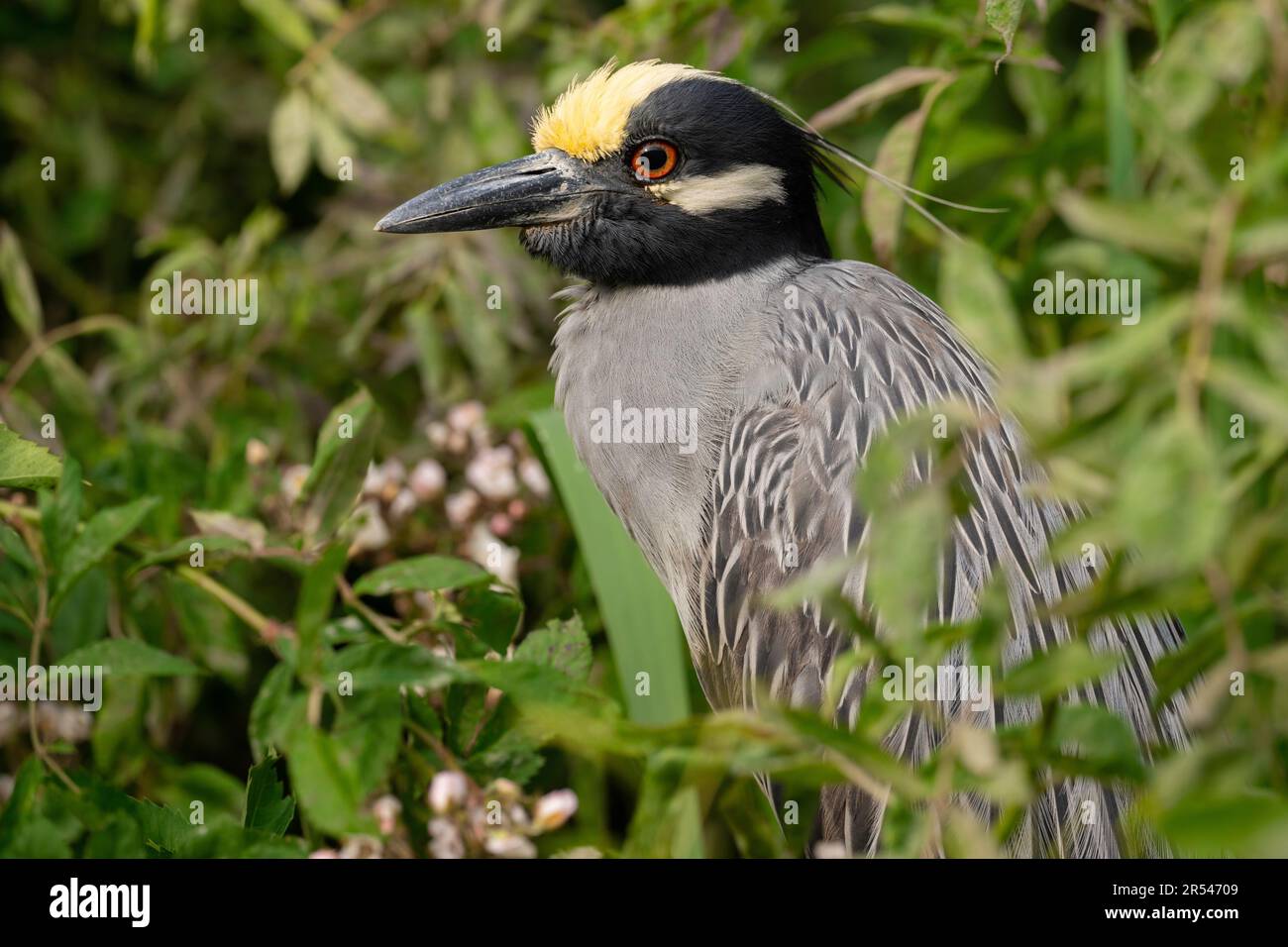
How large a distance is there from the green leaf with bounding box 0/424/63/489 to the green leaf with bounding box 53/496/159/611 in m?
0.13

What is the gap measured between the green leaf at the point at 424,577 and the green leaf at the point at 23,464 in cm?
38

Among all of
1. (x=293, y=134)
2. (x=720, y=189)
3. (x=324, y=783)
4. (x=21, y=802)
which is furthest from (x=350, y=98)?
(x=324, y=783)

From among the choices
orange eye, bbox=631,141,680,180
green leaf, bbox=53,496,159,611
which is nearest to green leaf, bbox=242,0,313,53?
orange eye, bbox=631,141,680,180

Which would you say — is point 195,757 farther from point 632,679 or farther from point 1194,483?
point 1194,483

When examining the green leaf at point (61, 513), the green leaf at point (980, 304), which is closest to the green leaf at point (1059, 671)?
the green leaf at point (980, 304)

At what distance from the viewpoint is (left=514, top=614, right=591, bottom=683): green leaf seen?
1485 mm

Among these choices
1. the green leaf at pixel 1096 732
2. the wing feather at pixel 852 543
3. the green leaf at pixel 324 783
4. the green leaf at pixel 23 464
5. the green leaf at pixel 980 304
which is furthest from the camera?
the wing feather at pixel 852 543

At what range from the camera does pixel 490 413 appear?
7.94ft

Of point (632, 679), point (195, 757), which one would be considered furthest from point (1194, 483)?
point (195, 757)

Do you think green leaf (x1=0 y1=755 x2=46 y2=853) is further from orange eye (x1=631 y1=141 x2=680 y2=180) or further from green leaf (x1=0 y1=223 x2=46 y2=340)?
orange eye (x1=631 y1=141 x2=680 y2=180)

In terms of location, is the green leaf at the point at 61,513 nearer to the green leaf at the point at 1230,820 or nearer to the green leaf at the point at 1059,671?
the green leaf at the point at 1059,671

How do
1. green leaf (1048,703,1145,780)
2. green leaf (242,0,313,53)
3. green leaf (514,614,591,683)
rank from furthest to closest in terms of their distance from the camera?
green leaf (242,0,313,53)
green leaf (514,614,591,683)
green leaf (1048,703,1145,780)

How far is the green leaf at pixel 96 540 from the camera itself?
152 cm
